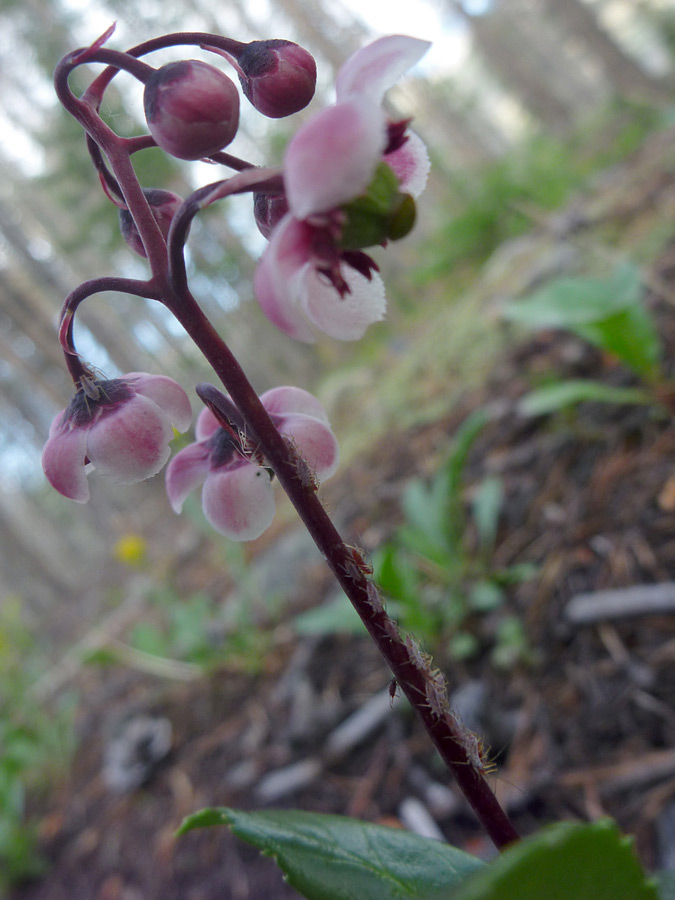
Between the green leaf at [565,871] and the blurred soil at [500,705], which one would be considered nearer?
the green leaf at [565,871]

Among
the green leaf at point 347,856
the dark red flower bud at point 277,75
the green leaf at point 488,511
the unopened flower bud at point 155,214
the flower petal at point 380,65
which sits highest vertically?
the dark red flower bud at point 277,75

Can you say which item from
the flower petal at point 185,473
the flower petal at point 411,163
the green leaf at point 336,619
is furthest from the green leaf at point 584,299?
the flower petal at point 185,473

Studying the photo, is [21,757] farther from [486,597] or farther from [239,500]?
[239,500]

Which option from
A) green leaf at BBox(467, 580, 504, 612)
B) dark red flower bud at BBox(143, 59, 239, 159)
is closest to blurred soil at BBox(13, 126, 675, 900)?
green leaf at BBox(467, 580, 504, 612)

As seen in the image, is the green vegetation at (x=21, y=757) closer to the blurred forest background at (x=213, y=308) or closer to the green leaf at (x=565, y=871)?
the blurred forest background at (x=213, y=308)

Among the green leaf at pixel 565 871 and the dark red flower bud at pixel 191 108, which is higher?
the dark red flower bud at pixel 191 108

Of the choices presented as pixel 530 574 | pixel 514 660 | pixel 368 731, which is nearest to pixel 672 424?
pixel 530 574

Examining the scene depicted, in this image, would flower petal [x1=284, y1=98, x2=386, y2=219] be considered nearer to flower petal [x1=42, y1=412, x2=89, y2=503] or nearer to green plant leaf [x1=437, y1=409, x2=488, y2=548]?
flower petal [x1=42, y1=412, x2=89, y2=503]
